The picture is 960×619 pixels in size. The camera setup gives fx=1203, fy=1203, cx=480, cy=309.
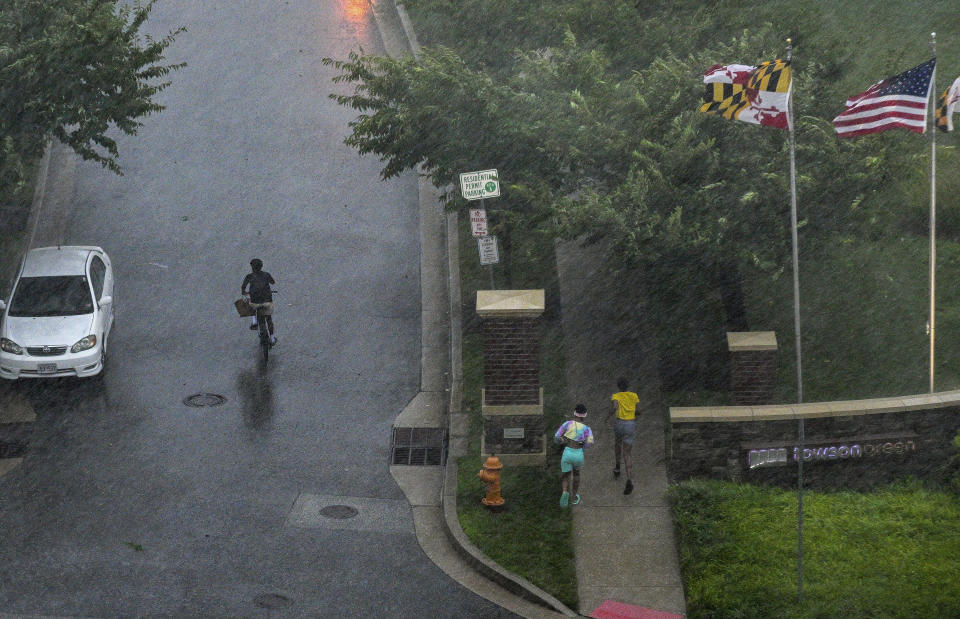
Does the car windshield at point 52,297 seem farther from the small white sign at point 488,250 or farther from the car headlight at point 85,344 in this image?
the small white sign at point 488,250

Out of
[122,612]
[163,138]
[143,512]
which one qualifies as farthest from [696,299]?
[163,138]

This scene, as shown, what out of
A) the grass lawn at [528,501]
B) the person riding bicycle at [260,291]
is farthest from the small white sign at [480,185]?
the person riding bicycle at [260,291]

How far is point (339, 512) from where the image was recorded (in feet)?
51.4

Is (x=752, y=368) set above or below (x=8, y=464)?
above

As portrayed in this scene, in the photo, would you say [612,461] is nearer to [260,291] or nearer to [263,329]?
[263,329]

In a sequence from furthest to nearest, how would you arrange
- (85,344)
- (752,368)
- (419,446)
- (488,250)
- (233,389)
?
(488,250), (233,389), (85,344), (419,446), (752,368)

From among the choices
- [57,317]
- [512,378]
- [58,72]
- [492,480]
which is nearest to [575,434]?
[492,480]

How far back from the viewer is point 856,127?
607 inches

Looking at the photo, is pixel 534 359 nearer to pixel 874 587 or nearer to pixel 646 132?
pixel 646 132

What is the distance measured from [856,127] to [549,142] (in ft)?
16.1

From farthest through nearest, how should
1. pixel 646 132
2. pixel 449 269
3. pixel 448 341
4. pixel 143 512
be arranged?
1. pixel 449 269
2. pixel 448 341
3. pixel 646 132
4. pixel 143 512

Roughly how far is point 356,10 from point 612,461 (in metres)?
22.6

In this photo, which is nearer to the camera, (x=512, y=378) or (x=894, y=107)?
(x=894, y=107)

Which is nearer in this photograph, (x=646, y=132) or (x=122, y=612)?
(x=122, y=612)
